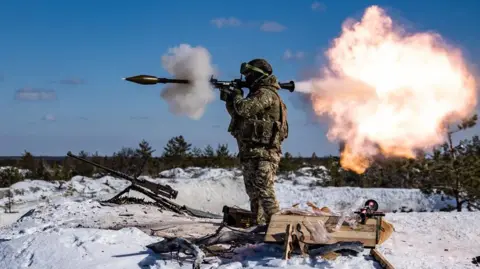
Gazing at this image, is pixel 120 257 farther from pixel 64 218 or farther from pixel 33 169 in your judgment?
pixel 33 169

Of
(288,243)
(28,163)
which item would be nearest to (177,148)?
(28,163)

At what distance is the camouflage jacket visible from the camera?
8039 mm

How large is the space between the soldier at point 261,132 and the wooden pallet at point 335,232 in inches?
35.6

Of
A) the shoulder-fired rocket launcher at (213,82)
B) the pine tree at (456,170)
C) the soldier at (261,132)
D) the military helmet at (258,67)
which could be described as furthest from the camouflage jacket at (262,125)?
the pine tree at (456,170)

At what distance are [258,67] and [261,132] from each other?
0.94 meters

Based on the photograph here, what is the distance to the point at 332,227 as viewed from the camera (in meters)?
6.98

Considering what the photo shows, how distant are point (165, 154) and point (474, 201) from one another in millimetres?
15038

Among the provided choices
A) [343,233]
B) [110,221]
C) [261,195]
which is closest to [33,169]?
[110,221]

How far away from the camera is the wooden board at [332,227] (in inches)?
261

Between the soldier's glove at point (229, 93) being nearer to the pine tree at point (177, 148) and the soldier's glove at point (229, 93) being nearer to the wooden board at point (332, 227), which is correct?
the wooden board at point (332, 227)

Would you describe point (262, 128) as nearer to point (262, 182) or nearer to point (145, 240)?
point (262, 182)

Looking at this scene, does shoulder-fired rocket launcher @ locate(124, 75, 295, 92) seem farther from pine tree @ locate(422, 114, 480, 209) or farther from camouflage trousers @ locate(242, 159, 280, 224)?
pine tree @ locate(422, 114, 480, 209)

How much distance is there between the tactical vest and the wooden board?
124 centimetres

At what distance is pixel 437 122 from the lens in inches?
409
